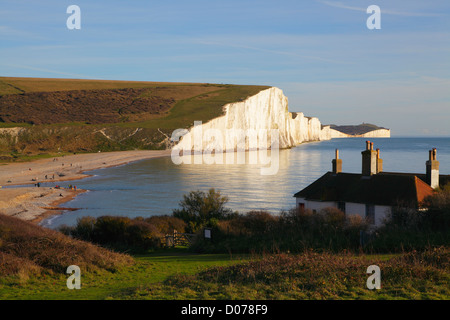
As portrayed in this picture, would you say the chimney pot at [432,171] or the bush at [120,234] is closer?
the bush at [120,234]

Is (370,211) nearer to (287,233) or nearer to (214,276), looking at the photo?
(287,233)

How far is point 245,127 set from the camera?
144750 mm

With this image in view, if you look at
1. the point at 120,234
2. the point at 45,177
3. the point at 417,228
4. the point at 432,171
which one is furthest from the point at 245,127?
the point at 417,228

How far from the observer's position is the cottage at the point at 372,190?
23719 millimetres

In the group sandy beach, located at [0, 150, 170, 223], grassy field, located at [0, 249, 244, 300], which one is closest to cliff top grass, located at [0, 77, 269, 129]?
sandy beach, located at [0, 150, 170, 223]

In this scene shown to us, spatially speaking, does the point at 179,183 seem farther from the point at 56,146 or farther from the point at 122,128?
the point at 122,128

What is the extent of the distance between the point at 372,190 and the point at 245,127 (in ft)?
394

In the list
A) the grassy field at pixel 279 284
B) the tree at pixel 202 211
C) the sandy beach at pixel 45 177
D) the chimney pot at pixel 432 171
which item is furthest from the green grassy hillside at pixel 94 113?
the grassy field at pixel 279 284

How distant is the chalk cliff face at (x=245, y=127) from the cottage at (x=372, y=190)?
100466 mm

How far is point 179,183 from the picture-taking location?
66250 millimetres

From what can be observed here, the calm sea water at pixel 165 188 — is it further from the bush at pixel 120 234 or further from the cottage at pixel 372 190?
the cottage at pixel 372 190

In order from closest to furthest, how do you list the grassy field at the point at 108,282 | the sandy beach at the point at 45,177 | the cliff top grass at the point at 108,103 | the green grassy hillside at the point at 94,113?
the grassy field at the point at 108,282 → the sandy beach at the point at 45,177 → the green grassy hillside at the point at 94,113 → the cliff top grass at the point at 108,103
